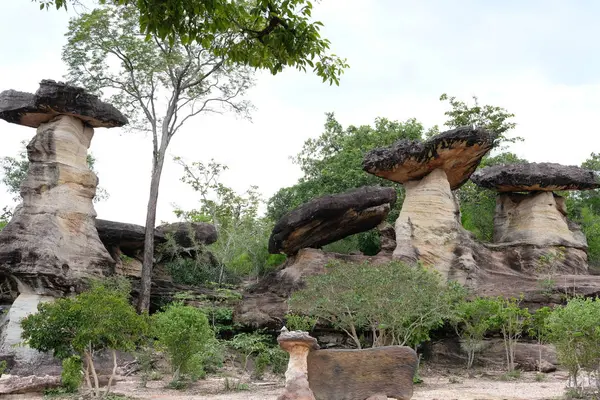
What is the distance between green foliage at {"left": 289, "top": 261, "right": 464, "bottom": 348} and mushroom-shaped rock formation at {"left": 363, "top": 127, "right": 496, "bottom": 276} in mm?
4388

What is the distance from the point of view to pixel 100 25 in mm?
21109

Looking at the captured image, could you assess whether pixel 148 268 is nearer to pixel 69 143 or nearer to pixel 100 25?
pixel 69 143

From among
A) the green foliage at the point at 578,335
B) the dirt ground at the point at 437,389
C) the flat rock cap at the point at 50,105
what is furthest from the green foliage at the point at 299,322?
the flat rock cap at the point at 50,105

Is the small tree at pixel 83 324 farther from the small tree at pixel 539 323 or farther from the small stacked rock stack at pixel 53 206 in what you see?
the small tree at pixel 539 323

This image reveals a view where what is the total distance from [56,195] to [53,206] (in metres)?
0.39

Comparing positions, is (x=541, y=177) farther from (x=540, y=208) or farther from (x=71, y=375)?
(x=71, y=375)

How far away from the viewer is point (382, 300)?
44.5 feet

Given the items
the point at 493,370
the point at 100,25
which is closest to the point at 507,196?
the point at 493,370

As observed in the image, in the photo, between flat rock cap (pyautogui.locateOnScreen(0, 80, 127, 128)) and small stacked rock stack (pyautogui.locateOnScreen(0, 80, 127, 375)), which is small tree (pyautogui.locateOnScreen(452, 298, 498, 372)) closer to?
small stacked rock stack (pyautogui.locateOnScreen(0, 80, 127, 375))

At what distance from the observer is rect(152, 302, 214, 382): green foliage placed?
12.7 m

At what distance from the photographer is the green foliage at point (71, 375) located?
11484 millimetres

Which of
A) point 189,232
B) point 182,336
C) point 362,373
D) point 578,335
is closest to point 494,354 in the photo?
point 578,335

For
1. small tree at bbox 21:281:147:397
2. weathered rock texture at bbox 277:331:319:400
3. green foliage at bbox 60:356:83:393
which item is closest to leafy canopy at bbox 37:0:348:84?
weathered rock texture at bbox 277:331:319:400

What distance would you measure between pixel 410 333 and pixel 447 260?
5.79m
